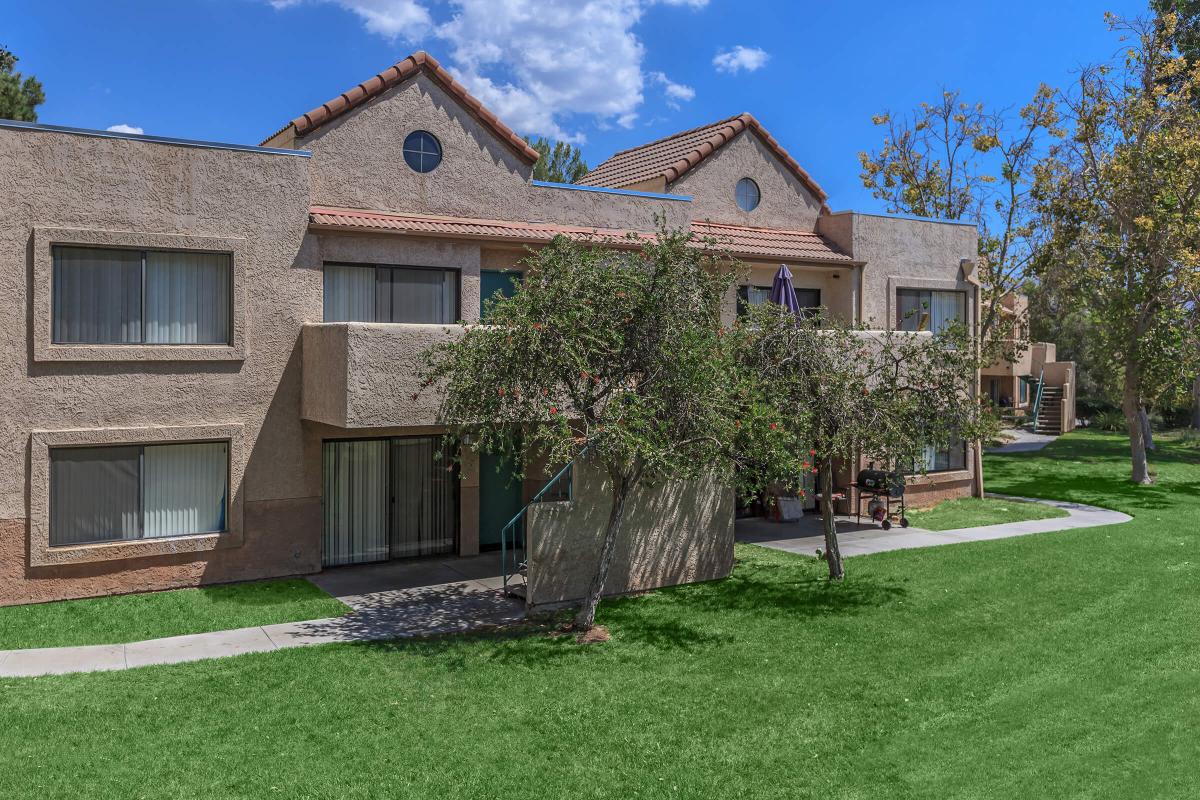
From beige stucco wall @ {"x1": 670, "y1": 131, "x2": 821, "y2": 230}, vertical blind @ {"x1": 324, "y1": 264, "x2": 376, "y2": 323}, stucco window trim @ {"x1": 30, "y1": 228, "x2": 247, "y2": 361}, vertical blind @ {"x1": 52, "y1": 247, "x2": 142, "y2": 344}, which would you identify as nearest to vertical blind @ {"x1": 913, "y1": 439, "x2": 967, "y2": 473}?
beige stucco wall @ {"x1": 670, "y1": 131, "x2": 821, "y2": 230}

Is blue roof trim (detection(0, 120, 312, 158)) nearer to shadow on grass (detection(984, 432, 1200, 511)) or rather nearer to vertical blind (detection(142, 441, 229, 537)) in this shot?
vertical blind (detection(142, 441, 229, 537))

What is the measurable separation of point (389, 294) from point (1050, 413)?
35464mm

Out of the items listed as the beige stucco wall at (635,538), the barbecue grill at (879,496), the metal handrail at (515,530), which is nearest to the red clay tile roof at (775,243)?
the barbecue grill at (879,496)

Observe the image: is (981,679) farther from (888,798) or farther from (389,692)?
(389,692)

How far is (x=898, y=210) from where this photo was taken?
35.7m

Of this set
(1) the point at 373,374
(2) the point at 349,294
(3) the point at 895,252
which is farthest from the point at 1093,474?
(1) the point at 373,374

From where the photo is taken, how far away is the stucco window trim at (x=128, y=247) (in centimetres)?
1427

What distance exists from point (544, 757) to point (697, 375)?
16.7ft

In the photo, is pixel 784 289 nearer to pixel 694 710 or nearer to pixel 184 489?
pixel 694 710

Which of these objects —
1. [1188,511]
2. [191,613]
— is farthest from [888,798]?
[1188,511]

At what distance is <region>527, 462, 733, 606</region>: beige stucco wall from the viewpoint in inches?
568

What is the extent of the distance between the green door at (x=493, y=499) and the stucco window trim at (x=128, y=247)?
4.89 metres

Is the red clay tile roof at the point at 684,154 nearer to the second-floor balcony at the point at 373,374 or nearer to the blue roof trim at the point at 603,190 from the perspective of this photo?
the blue roof trim at the point at 603,190

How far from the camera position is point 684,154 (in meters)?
23.0
